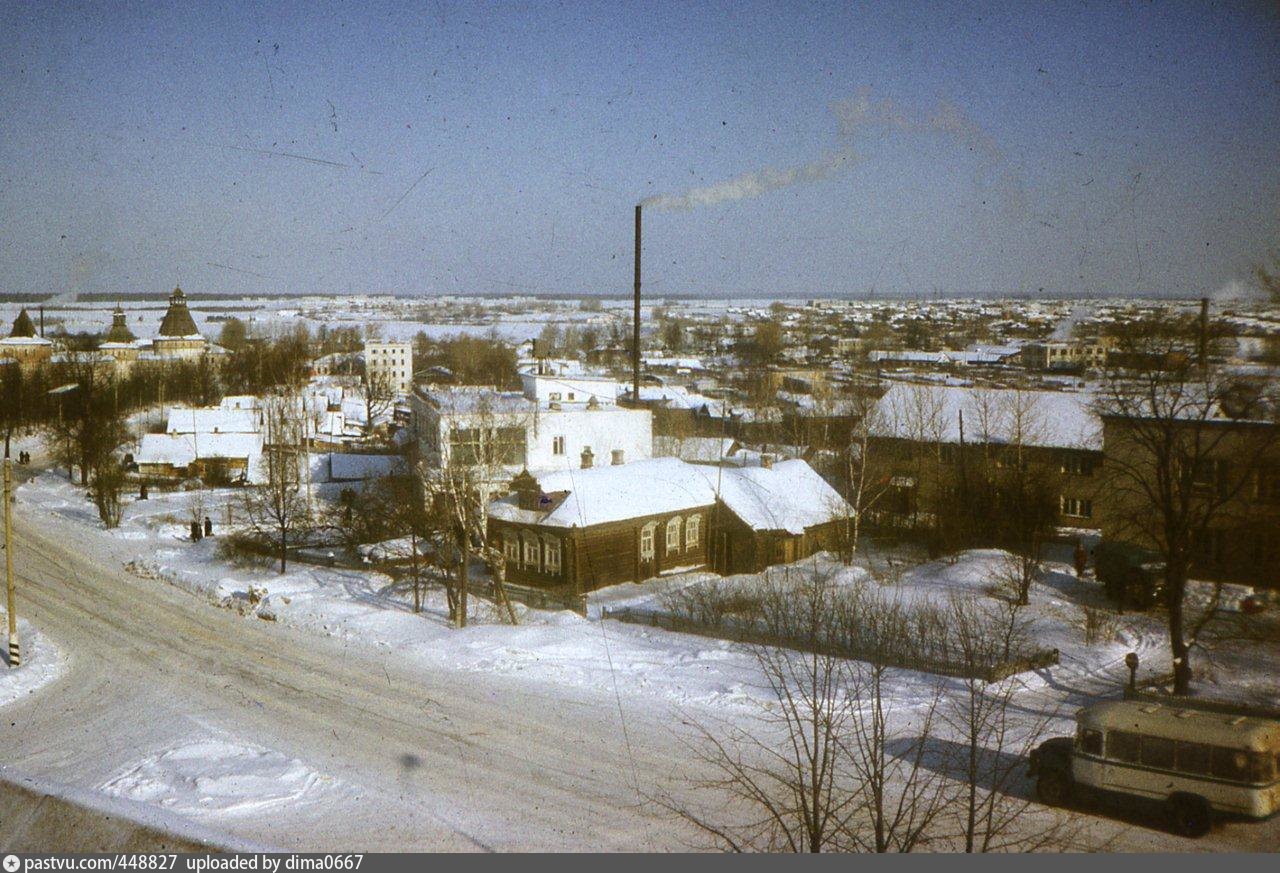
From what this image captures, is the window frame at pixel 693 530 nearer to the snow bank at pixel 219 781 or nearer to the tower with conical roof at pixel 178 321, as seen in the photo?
the tower with conical roof at pixel 178 321

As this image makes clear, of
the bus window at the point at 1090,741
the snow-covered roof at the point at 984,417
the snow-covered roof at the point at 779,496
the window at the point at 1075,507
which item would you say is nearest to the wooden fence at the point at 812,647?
the bus window at the point at 1090,741

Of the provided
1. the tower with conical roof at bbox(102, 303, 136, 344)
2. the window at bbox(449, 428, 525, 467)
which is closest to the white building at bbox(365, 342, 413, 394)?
the window at bbox(449, 428, 525, 467)

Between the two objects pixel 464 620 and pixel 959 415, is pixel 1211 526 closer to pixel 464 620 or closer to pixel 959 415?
pixel 464 620

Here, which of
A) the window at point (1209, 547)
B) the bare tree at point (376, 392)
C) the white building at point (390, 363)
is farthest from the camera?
the white building at point (390, 363)

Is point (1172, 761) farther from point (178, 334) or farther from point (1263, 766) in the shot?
point (178, 334)

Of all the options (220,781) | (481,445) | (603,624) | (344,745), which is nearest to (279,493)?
(481,445)
